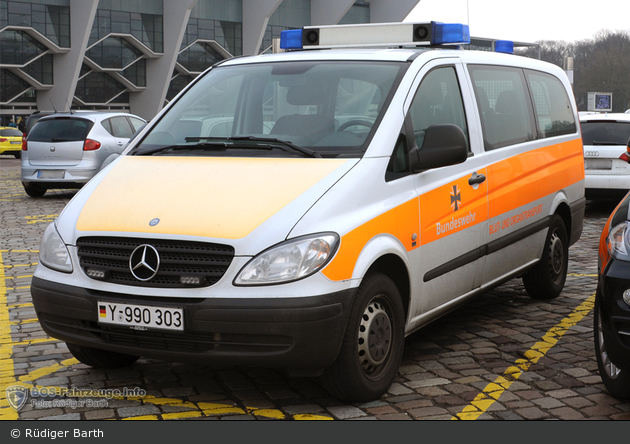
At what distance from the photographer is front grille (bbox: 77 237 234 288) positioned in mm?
3928

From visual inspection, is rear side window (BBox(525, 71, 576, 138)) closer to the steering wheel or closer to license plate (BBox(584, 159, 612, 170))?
the steering wheel

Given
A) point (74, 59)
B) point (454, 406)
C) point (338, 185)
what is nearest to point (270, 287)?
point (338, 185)

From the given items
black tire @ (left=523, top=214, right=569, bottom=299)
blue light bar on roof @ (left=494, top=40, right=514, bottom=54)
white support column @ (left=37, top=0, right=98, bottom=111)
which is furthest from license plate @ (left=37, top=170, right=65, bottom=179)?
white support column @ (left=37, top=0, right=98, bottom=111)

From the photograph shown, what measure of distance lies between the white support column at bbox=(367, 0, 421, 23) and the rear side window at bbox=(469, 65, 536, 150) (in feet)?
163

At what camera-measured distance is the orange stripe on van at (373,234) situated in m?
3.93

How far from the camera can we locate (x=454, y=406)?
4.29 meters

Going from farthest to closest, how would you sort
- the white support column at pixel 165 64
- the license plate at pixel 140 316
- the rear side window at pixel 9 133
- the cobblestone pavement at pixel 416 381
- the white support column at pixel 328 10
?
the white support column at pixel 328 10 → the white support column at pixel 165 64 → the rear side window at pixel 9 133 → the cobblestone pavement at pixel 416 381 → the license plate at pixel 140 316

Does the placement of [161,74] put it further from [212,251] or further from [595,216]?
[212,251]

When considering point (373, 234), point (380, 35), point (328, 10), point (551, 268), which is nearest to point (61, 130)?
point (380, 35)

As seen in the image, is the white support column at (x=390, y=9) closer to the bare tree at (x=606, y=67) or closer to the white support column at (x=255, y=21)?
the white support column at (x=255, y=21)

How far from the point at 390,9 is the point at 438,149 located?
2081 inches

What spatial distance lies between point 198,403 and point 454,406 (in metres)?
1.33

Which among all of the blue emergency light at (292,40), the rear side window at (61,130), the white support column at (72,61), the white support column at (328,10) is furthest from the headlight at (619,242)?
the white support column at (328,10)

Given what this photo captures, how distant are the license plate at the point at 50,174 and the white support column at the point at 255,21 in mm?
36104
